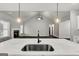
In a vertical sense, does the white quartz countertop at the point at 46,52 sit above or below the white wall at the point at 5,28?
below

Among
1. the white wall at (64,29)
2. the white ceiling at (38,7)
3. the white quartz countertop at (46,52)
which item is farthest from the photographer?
the white wall at (64,29)

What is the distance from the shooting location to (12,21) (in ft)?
14.2

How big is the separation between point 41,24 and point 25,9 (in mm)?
798

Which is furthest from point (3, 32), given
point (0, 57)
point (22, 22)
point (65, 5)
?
point (0, 57)

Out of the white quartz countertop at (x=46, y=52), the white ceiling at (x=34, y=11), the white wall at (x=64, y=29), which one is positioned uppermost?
the white ceiling at (x=34, y=11)

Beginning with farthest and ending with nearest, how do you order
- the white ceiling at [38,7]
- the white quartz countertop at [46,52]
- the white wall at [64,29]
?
the white wall at [64,29] < the white ceiling at [38,7] < the white quartz countertop at [46,52]

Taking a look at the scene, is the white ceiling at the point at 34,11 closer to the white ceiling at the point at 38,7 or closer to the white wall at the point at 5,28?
the white ceiling at the point at 38,7

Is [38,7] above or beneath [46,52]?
above

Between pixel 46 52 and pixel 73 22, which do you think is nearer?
pixel 46 52

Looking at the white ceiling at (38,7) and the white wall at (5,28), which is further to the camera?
the white wall at (5,28)

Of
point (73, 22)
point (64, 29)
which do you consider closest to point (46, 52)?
point (64, 29)

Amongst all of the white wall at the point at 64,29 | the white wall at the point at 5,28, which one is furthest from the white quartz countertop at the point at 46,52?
the white wall at the point at 5,28

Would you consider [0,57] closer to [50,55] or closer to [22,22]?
[50,55]

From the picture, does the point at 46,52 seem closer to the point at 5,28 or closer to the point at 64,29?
the point at 64,29
